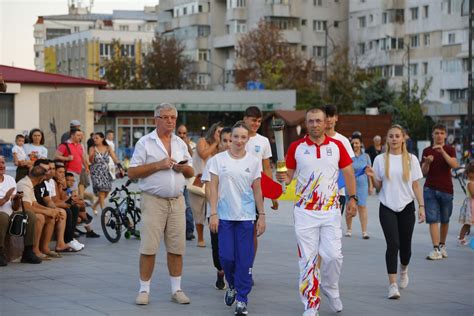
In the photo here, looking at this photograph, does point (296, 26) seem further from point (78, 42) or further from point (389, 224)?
point (389, 224)

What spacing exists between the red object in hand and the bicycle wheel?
6571 mm

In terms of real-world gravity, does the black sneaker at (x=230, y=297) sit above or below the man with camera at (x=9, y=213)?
below

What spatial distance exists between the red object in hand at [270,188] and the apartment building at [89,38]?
102231 millimetres

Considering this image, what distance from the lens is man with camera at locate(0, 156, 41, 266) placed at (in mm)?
14133

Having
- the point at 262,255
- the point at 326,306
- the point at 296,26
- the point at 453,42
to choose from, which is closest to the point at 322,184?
the point at 326,306

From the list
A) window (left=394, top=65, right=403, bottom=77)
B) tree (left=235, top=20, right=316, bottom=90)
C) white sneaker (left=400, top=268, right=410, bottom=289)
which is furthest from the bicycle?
window (left=394, top=65, right=403, bottom=77)

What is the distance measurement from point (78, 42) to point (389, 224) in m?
131

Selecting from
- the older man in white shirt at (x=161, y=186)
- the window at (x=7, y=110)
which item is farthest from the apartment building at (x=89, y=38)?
the older man in white shirt at (x=161, y=186)

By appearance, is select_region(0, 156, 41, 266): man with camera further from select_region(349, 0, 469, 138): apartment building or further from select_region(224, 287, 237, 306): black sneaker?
select_region(349, 0, 469, 138): apartment building

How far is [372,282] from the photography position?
517 inches

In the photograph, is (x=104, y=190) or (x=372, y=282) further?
(x=104, y=190)

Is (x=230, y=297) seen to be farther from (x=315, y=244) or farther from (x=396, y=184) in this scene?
(x=396, y=184)

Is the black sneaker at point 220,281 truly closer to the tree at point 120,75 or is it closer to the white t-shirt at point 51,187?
the white t-shirt at point 51,187

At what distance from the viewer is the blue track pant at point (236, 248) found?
10898mm
